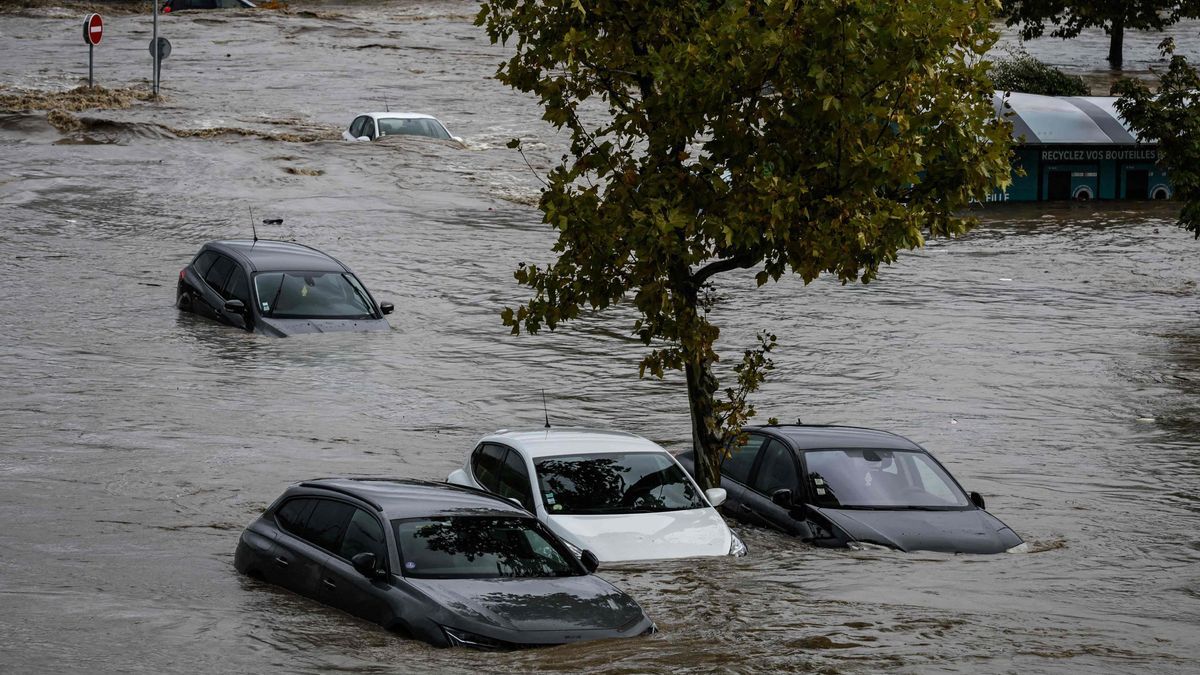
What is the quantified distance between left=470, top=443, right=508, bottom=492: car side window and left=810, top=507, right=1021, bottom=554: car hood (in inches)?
104

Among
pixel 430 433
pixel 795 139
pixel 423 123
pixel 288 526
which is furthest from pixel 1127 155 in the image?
pixel 288 526

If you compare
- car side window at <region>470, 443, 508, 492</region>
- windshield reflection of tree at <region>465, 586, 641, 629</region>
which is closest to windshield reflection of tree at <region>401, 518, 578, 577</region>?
windshield reflection of tree at <region>465, 586, 641, 629</region>

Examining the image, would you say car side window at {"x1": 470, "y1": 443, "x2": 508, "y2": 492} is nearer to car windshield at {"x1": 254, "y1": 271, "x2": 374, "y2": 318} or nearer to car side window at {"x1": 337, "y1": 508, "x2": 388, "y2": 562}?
car side window at {"x1": 337, "y1": 508, "x2": 388, "y2": 562}

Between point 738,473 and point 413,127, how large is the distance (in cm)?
2631

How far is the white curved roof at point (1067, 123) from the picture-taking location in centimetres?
4212

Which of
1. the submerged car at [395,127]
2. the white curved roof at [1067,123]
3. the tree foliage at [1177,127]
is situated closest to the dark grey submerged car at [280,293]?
the tree foliage at [1177,127]

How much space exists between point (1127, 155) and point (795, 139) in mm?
33652

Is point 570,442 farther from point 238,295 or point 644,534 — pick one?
point 238,295

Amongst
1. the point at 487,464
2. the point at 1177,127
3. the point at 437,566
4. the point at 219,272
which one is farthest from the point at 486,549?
the point at 1177,127

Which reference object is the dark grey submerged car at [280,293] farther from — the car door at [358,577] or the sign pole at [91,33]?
the sign pole at [91,33]

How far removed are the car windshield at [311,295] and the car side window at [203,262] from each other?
4.88ft

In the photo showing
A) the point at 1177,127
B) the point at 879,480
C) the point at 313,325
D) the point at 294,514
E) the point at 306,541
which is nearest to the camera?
the point at 306,541

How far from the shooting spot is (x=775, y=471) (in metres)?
14.0

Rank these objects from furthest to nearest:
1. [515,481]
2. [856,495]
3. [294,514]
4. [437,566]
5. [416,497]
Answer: [856,495]
[515,481]
[294,514]
[416,497]
[437,566]
